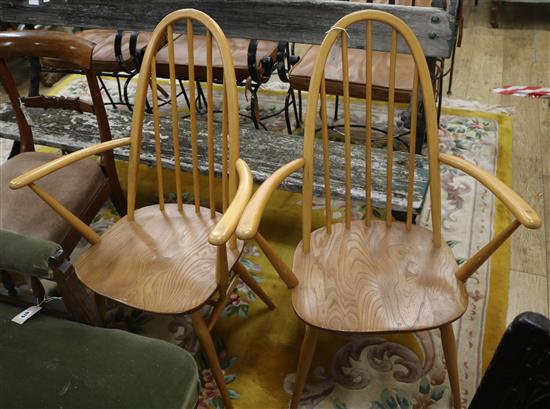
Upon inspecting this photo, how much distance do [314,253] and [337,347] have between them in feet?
1.39

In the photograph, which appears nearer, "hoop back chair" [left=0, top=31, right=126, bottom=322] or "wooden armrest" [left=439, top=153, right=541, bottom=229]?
"wooden armrest" [left=439, top=153, right=541, bottom=229]

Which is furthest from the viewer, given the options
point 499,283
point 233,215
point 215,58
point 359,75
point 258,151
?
point 215,58

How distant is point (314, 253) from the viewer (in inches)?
50.9

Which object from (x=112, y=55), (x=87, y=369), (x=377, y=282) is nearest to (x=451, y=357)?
(x=377, y=282)

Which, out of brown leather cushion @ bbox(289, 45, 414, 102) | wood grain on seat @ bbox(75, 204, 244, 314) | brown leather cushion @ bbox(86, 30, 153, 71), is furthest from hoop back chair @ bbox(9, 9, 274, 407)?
brown leather cushion @ bbox(86, 30, 153, 71)

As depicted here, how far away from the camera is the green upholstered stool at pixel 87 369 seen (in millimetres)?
944

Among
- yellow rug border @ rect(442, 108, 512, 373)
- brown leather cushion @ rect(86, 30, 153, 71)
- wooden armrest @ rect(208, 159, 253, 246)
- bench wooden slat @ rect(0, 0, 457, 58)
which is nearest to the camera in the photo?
wooden armrest @ rect(208, 159, 253, 246)

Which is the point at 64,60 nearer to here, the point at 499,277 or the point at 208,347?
the point at 208,347

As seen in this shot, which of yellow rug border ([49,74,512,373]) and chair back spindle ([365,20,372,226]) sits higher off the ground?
chair back spindle ([365,20,372,226])

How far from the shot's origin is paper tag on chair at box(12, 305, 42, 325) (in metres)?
1.09

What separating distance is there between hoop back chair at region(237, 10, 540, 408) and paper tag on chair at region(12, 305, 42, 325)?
1.76 ft

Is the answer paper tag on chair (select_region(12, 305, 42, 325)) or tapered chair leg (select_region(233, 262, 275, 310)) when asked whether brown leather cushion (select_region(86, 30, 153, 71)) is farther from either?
paper tag on chair (select_region(12, 305, 42, 325))

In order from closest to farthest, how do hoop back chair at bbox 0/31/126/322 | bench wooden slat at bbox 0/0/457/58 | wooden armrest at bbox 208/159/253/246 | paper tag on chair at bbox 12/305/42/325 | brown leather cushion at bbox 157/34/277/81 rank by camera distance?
wooden armrest at bbox 208/159/253/246 → paper tag on chair at bbox 12/305/42/325 → hoop back chair at bbox 0/31/126/322 → bench wooden slat at bbox 0/0/457/58 → brown leather cushion at bbox 157/34/277/81

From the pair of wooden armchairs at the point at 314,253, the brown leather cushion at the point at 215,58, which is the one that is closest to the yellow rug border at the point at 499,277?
the pair of wooden armchairs at the point at 314,253
